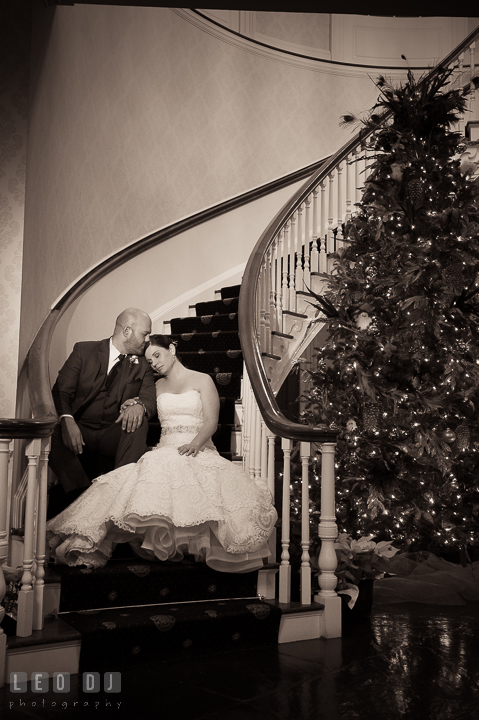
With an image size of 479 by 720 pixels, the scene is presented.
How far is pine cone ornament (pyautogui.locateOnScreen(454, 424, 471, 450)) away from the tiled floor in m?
1.20

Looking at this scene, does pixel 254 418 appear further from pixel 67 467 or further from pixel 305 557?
pixel 67 467

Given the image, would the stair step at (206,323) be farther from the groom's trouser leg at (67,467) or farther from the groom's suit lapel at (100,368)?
the groom's trouser leg at (67,467)

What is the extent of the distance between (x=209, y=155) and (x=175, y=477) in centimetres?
420

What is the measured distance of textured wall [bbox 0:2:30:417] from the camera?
3.22 m

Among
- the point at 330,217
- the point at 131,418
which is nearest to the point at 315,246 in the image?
the point at 330,217

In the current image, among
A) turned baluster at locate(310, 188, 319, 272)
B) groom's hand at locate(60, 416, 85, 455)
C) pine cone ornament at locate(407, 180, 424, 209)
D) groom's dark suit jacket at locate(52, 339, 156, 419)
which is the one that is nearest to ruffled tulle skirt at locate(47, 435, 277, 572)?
groom's hand at locate(60, 416, 85, 455)

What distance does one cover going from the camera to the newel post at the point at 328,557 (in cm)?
323

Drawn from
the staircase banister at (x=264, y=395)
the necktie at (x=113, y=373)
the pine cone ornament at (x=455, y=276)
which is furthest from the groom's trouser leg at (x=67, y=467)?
the pine cone ornament at (x=455, y=276)

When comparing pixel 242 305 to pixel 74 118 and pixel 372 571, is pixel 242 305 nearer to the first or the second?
pixel 372 571

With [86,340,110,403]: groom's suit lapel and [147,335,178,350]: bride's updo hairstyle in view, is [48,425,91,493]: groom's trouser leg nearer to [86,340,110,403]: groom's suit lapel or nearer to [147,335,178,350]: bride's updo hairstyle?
[86,340,110,403]: groom's suit lapel

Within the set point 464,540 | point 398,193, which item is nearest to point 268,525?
point 464,540

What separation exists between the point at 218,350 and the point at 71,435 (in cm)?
189

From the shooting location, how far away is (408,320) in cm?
415

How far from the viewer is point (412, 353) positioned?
163 inches
